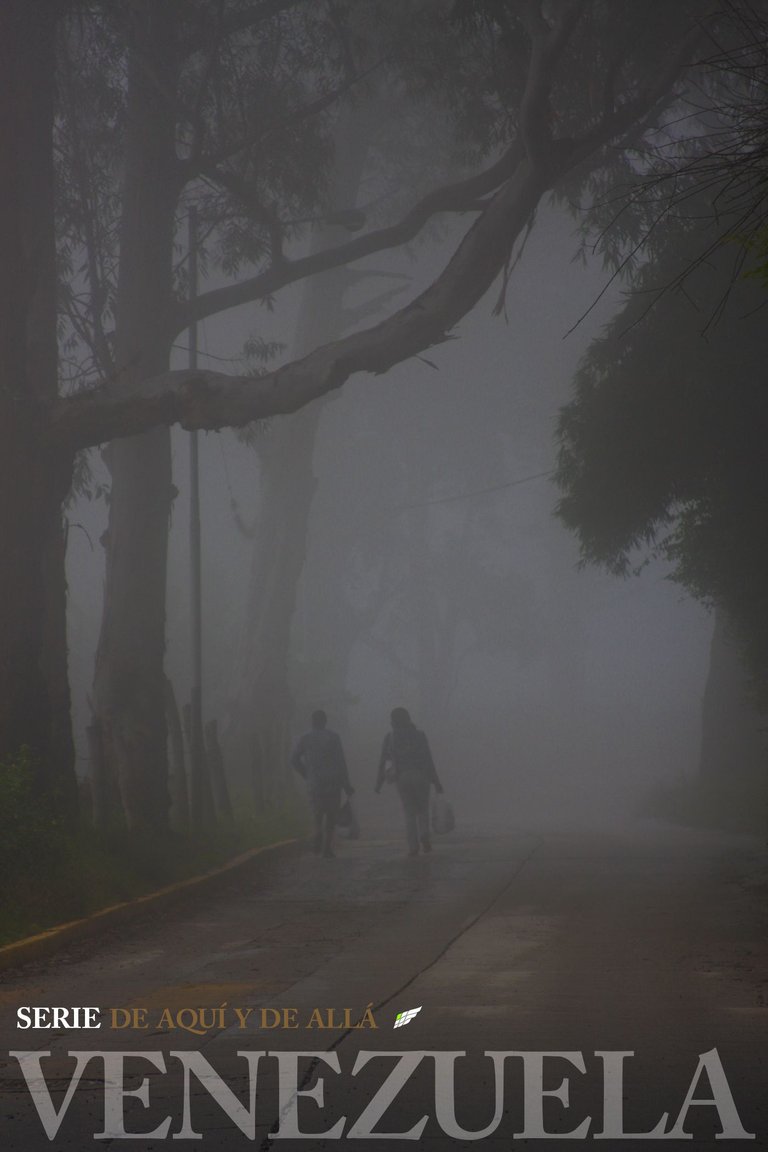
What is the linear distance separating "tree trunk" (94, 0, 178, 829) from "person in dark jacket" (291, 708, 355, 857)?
86.3 inches

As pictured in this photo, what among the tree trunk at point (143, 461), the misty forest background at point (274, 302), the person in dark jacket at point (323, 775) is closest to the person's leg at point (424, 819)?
the person in dark jacket at point (323, 775)

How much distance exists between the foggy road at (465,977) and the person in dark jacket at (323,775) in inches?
80.9

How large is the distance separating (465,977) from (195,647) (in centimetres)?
1256

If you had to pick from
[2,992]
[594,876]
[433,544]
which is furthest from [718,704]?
[433,544]

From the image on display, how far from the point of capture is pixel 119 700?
1538 centimetres

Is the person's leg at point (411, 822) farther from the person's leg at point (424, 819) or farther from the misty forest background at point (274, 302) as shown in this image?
the misty forest background at point (274, 302)

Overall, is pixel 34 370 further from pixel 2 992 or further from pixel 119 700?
pixel 2 992

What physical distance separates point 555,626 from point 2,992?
192 feet

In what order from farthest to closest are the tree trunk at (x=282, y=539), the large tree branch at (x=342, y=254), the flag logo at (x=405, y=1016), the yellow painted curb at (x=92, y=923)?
the tree trunk at (x=282, y=539) < the large tree branch at (x=342, y=254) < the yellow painted curb at (x=92, y=923) < the flag logo at (x=405, y=1016)

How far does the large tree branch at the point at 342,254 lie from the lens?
52.2ft

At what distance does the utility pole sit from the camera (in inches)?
679

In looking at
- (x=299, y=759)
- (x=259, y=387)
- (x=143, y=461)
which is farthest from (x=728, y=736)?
(x=259, y=387)

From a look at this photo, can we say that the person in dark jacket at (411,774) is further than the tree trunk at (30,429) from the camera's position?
Yes

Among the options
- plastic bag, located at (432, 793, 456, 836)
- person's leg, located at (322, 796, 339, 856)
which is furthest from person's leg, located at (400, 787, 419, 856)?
plastic bag, located at (432, 793, 456, 836)
